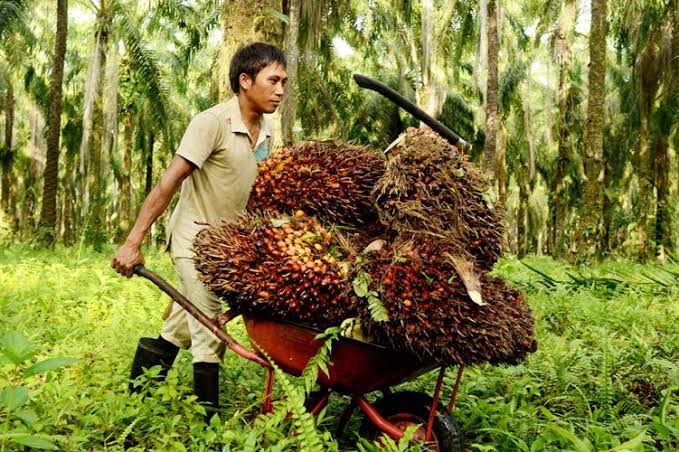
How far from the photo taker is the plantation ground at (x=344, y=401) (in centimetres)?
279

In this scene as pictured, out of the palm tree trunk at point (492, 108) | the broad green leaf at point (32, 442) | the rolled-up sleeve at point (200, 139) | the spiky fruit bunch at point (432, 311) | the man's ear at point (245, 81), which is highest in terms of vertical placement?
the palm tree trunk at point (492, 108)

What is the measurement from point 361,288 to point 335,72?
56.1 ft

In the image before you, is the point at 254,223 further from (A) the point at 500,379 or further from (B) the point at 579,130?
(B) the point at 579,130

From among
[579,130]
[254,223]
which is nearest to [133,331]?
[254,223]

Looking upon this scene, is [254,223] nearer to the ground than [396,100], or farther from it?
nearer to the ground

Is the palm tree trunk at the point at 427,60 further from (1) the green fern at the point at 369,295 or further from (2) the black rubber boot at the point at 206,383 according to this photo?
(1) the green fern at the point at 369,295

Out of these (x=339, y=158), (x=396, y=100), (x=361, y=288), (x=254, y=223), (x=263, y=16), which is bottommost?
(x=361, y=288)

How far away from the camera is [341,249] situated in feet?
8.71

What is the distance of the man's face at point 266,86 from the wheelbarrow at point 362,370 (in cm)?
95

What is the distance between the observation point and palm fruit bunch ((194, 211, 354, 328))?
2510 mm

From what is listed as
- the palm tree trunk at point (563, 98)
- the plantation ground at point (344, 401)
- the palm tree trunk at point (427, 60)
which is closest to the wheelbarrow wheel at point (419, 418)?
the plantation ground at point (344, 401)

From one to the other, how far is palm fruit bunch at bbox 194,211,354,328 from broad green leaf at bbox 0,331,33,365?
709 millimetres

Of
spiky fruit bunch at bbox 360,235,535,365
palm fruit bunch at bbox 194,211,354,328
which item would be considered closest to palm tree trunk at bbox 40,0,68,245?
palm fruit bunch at bbox 194,211,354,328

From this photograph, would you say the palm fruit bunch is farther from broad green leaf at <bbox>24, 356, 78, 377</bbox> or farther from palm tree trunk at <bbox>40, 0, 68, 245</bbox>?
palm tree trunk at <bbox>40, 0, 68, 245</bbox>
